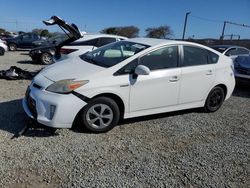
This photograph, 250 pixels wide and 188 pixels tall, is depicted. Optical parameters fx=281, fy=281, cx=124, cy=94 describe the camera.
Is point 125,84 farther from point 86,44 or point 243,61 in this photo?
point 86,44

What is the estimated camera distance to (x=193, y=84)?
17.4 feet

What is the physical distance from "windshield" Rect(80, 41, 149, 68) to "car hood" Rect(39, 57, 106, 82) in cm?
19

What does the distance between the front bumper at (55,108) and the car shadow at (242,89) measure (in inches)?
212

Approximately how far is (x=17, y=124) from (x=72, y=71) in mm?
1249

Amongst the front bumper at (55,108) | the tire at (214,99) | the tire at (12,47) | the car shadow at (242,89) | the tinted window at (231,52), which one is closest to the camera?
the front bumper at (55,108)

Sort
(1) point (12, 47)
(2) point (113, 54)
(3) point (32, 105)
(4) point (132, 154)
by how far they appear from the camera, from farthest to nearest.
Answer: (1) point (12, 47)
(2) point (113, 54)
(3) point (32, 105)
(4) point (132, 154)

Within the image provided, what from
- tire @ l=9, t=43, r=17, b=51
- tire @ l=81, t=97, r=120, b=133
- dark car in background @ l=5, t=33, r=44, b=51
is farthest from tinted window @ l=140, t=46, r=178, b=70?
tire @ l=9, t=43, r=17, b=51

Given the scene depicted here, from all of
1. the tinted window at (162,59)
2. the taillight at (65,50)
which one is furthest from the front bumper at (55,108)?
the taillight at (65,50)

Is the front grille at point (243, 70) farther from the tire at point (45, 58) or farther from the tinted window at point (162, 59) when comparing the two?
the tire at point (45, 58)

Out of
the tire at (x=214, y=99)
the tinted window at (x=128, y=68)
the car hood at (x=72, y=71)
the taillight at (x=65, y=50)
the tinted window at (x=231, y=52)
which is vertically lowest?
the tire at (x=214, y=99)

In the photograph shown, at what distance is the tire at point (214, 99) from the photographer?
575 centimetres

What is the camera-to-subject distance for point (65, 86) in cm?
411

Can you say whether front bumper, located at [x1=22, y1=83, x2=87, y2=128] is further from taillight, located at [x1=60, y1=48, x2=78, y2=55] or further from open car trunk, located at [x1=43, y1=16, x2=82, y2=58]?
taillight, located at [x1=60, y1=48, x2=78, y2=55]

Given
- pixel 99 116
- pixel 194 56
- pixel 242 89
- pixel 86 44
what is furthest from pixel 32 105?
pixel 242 89
